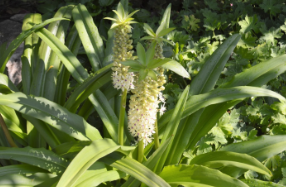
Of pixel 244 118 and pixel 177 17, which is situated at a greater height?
pixel 177 17

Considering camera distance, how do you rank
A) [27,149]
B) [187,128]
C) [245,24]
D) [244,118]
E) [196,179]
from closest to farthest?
Answer: 1. [196,179]
2. [27,149]
3. [187,128]
4. [244,118]
5. [245,24]

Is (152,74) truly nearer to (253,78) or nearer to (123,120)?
(123,120)

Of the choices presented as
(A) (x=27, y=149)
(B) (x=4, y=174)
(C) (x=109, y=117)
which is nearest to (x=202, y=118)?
(C) (x=109, y=117)

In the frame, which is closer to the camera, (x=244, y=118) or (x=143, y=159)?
(x=143, y=159)

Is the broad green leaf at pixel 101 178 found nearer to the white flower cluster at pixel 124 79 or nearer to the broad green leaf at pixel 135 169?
the broad green leaf at pixel 135 169

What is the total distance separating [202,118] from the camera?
236cm

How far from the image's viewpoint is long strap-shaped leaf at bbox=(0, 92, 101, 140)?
1.99m

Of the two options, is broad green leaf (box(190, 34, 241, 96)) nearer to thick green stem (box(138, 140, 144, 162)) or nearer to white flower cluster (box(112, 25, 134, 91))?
thick green stem (box(138, 140, 144, 162))

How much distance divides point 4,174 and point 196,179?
1421mm

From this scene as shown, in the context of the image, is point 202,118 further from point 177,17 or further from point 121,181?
point 177,17

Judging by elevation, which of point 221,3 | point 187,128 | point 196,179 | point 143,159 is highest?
point 221,3

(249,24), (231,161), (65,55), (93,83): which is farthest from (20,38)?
(249,24)

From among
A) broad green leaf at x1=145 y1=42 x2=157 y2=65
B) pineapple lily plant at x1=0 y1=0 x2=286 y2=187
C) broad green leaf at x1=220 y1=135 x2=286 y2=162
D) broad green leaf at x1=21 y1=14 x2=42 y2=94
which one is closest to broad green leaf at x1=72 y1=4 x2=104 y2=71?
pineapple lily plant at x1=0 y1=0 x2=286 y2=187

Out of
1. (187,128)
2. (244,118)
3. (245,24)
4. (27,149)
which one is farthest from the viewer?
(245,24)
